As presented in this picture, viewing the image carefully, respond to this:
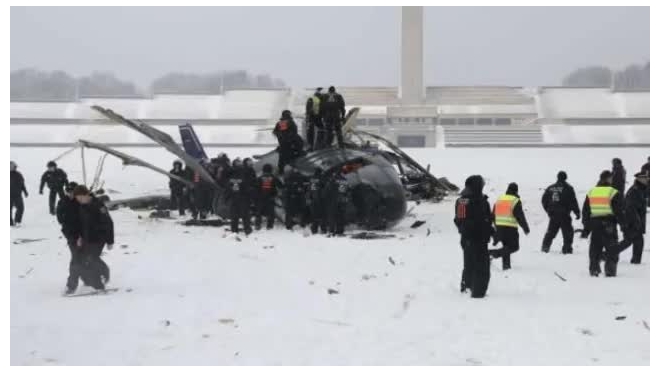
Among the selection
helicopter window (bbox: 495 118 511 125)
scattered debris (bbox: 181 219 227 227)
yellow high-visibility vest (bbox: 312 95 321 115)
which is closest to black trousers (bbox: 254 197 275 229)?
scattered debris (bbox: 181 219 227 227)

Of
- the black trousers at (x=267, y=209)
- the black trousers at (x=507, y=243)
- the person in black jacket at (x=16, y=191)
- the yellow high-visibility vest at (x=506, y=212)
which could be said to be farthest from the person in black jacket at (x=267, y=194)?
the black trousers at (x=507, y=243)

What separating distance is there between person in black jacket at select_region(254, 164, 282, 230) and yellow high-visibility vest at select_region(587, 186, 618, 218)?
679cm

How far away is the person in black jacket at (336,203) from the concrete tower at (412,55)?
70014 mm

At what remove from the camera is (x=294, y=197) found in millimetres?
16641

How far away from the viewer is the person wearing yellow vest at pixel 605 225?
11234 mm

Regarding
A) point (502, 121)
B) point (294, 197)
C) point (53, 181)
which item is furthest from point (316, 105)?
point (502, 121)

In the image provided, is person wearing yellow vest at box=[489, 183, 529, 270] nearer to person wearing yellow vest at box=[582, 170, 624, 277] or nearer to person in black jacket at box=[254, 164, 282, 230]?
person wearing yellow vest at box=[582, 170, 624, 277]

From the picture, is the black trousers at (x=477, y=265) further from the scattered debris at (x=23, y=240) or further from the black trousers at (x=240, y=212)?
the scattered debris at (x=23, y=240)

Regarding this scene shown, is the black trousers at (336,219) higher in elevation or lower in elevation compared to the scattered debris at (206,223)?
higher

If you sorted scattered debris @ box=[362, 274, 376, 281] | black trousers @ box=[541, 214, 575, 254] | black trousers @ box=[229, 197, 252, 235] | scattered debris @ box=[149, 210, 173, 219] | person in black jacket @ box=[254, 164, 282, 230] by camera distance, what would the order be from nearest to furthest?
scattered debris @ box=[362, 274, 376, 281] → black trousers @ box=[541, 214, 575, 254] → black trousers @ box=[229, 197, 252, 235] → person in black jacket @ box=[254, 164, 282, 230] → scattered debris @ box=[149, 210, 173, 219]

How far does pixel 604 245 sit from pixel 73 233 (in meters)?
6.55

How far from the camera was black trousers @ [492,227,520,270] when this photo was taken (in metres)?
12.0

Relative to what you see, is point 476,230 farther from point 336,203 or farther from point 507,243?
point 336,203

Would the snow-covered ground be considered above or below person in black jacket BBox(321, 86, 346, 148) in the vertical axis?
below
